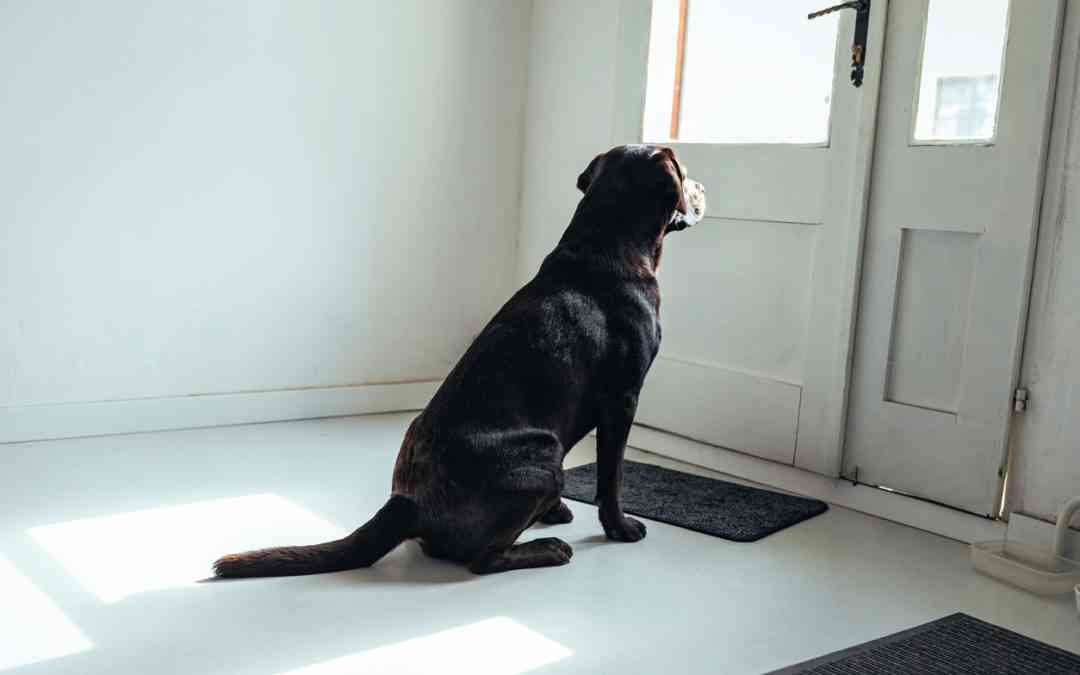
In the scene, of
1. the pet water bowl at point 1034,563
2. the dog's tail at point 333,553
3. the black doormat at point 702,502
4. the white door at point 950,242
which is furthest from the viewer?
the black doormat at point 702,502

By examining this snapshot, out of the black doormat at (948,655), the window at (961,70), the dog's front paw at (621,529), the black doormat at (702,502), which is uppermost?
the window at (961,70)

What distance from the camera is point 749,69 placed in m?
3.41

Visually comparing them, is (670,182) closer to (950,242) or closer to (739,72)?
(950,242)

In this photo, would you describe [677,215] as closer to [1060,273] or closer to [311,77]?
[1060,273]

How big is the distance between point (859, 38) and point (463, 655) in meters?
2.03

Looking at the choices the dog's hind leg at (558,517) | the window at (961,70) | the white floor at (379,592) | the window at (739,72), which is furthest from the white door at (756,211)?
the dog's hind leg at (558,517)

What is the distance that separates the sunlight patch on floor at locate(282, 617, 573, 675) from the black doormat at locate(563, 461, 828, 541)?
2.47ft

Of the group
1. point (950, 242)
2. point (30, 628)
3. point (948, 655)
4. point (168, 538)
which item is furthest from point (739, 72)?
point (30, 628)

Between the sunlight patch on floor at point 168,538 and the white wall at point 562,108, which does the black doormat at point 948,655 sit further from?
the white wall at point 562,108

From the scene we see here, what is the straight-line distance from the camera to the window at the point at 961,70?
2.78m

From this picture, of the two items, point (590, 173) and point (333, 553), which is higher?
point (590, 173)

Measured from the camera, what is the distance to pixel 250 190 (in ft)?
11.6

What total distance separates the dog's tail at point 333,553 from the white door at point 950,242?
145 cm

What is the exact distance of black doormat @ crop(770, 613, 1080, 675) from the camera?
78.7 inches
